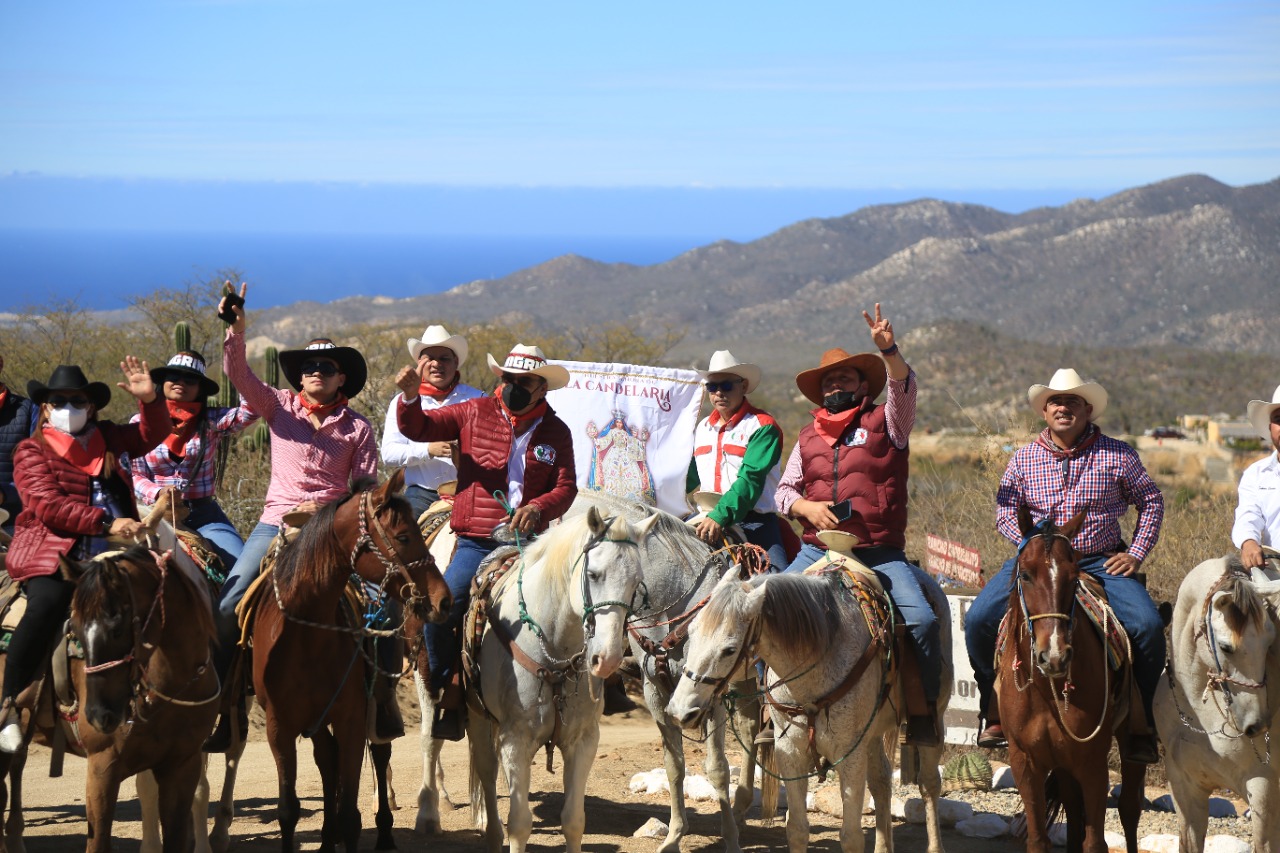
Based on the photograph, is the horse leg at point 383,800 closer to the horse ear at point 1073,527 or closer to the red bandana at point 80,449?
the red bandana at point 80,449

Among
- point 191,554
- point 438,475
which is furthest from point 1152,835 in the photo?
point 191,554

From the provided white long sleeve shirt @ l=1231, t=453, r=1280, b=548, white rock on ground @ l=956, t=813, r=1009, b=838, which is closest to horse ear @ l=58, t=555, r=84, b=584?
white rock on ground @ l=956, t=813, r=1009, b=838

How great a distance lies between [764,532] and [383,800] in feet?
11.1

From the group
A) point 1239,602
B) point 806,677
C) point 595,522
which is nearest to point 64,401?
point 595,522

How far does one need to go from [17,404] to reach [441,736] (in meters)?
3.56

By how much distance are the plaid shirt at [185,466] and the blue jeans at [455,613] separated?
5.94 feet

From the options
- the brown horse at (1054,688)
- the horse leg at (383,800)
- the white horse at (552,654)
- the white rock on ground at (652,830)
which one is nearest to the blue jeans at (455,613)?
the white horse at (552,654)

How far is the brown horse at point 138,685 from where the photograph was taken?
7492 millimetres

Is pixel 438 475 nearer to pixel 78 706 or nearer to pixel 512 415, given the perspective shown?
pixel 512 415

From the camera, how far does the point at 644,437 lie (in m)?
12.9

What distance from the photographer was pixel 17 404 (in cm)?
945

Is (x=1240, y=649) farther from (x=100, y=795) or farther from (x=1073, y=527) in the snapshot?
(x=100, y=795)

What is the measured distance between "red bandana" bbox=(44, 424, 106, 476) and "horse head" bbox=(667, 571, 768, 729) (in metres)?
3.66

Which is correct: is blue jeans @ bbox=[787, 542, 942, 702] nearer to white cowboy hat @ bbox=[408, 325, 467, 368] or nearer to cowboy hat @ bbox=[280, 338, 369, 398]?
cowboy hat @ bbox=[280, 338, 369, 398]
